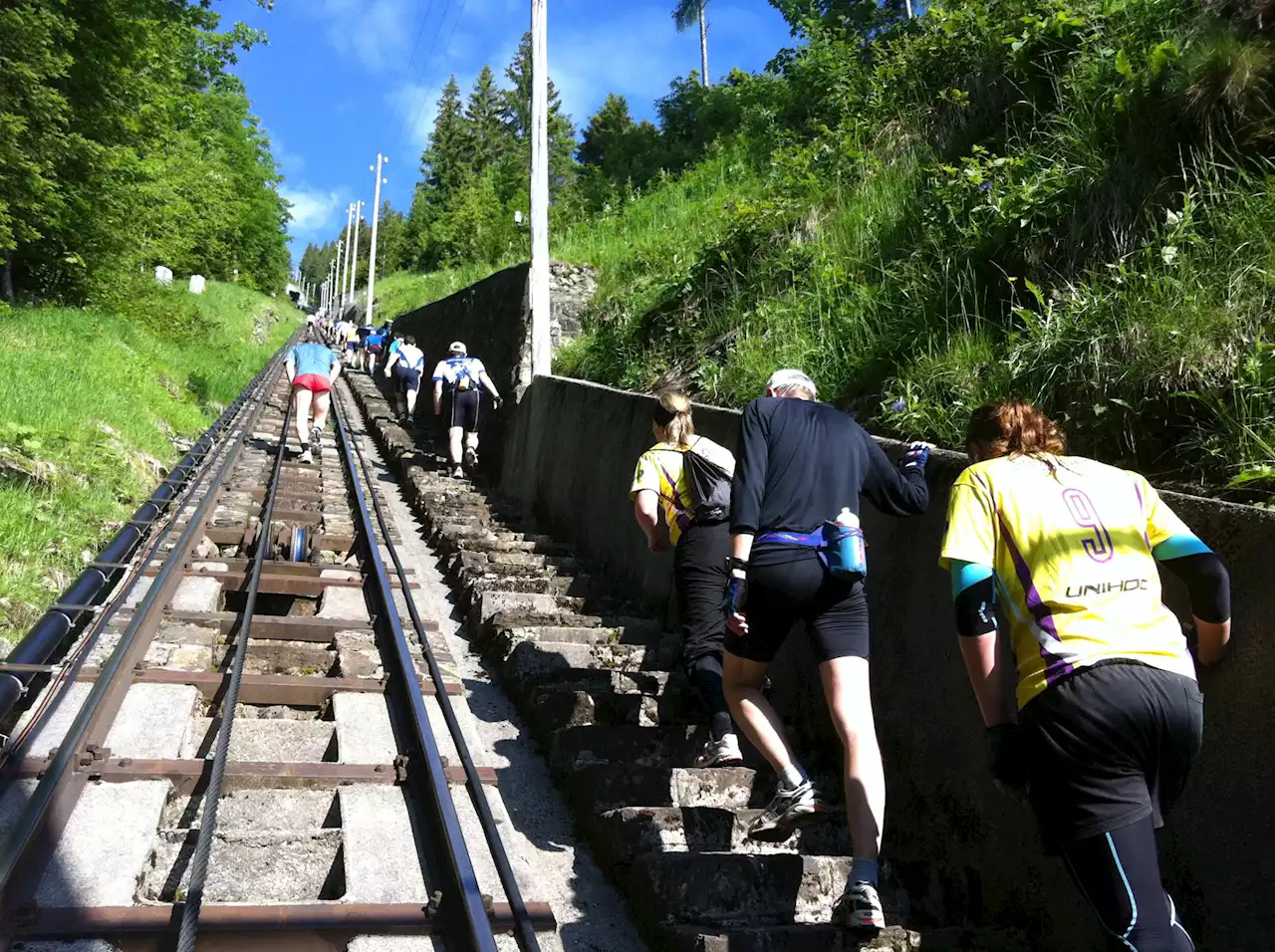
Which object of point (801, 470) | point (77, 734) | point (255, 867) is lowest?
point (255, 867)

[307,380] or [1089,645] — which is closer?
[1089,645]

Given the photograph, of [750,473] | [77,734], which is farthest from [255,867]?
[750,473]

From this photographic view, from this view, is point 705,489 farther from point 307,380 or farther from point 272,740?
point 307,380

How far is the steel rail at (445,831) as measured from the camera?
337 centimetres

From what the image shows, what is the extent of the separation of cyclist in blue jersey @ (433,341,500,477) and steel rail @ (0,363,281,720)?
3.22 meters

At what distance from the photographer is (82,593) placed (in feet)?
20.8

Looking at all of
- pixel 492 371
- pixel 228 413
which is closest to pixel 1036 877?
pixel 492 371

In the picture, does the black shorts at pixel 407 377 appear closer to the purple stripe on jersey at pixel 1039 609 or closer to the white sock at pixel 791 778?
the white sock at pixel 791 778

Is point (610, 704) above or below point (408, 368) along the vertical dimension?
below

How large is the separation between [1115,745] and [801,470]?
162 cm

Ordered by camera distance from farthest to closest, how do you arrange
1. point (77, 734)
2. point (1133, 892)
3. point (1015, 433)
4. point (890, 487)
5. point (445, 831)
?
point (77, 734) < point (890, 487) < point (445, 831) < point (1015, 433) < point (1133, 892)

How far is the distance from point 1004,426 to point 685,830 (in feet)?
6.92

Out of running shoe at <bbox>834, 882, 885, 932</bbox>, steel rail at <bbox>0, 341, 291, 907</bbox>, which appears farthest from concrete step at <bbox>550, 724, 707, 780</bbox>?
steel rail at <bbox>0, 341, 291, 907</bbox>

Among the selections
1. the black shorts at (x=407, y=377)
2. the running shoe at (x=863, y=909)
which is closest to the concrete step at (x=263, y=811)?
the running shoe at (x=863, y=909)
